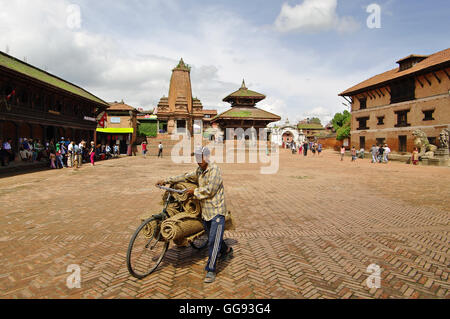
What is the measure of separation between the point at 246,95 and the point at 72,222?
36733 millimetres

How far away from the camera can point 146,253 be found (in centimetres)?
415

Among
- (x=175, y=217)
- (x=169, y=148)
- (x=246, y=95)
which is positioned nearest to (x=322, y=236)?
(x=175, y=217)

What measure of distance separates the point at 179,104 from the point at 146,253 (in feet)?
114

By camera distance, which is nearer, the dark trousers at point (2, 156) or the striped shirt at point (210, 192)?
the striped shirt at point (210, 192)

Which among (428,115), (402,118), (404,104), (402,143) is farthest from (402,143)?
(404,104)

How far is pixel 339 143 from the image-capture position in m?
49.2

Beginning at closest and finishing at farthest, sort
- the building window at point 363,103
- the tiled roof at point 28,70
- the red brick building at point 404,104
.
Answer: the tiled roof at point 28,70 → the red brick building at point 404,104 → the building window at point 363,103

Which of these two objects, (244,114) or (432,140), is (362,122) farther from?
(244,114)

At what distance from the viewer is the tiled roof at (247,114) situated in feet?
122

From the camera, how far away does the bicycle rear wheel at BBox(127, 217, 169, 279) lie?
325 centimetres

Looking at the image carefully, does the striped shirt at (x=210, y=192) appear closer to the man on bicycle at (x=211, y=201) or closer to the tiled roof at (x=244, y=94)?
the man on bicycle at (x=211, y=201)

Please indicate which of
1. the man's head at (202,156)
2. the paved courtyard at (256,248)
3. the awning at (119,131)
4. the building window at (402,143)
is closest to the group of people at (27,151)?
the paved courtyard at (256,248)
